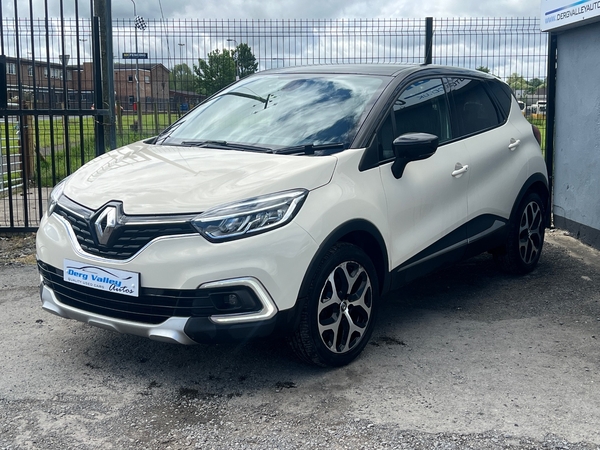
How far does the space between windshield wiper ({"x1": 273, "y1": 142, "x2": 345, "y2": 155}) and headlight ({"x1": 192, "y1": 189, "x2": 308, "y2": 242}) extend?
53 cm

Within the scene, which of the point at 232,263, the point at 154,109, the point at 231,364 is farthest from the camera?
the point at 154,109

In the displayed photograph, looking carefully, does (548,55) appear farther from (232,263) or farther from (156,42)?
(232,263)

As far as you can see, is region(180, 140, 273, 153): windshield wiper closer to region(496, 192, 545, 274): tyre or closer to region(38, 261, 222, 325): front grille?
region(38, 261, 222, 325): front grille

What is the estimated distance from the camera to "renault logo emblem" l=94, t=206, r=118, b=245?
3.55 meters

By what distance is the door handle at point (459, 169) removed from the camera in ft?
16.0

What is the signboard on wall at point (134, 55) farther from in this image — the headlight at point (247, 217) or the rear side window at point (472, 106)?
the headlight at point (247, 217)

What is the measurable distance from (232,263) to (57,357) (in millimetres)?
1508

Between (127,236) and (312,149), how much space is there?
47.6 inches

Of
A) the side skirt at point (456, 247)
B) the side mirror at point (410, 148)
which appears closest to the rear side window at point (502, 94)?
the side skirt at point (456, 247)

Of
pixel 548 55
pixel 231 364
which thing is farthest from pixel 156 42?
pixel 231 364

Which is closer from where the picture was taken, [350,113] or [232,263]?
[232,263]

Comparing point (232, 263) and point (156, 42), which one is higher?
point (156, 42)

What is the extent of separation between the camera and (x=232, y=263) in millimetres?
3430

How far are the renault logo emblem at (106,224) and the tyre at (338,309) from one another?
1.05m
